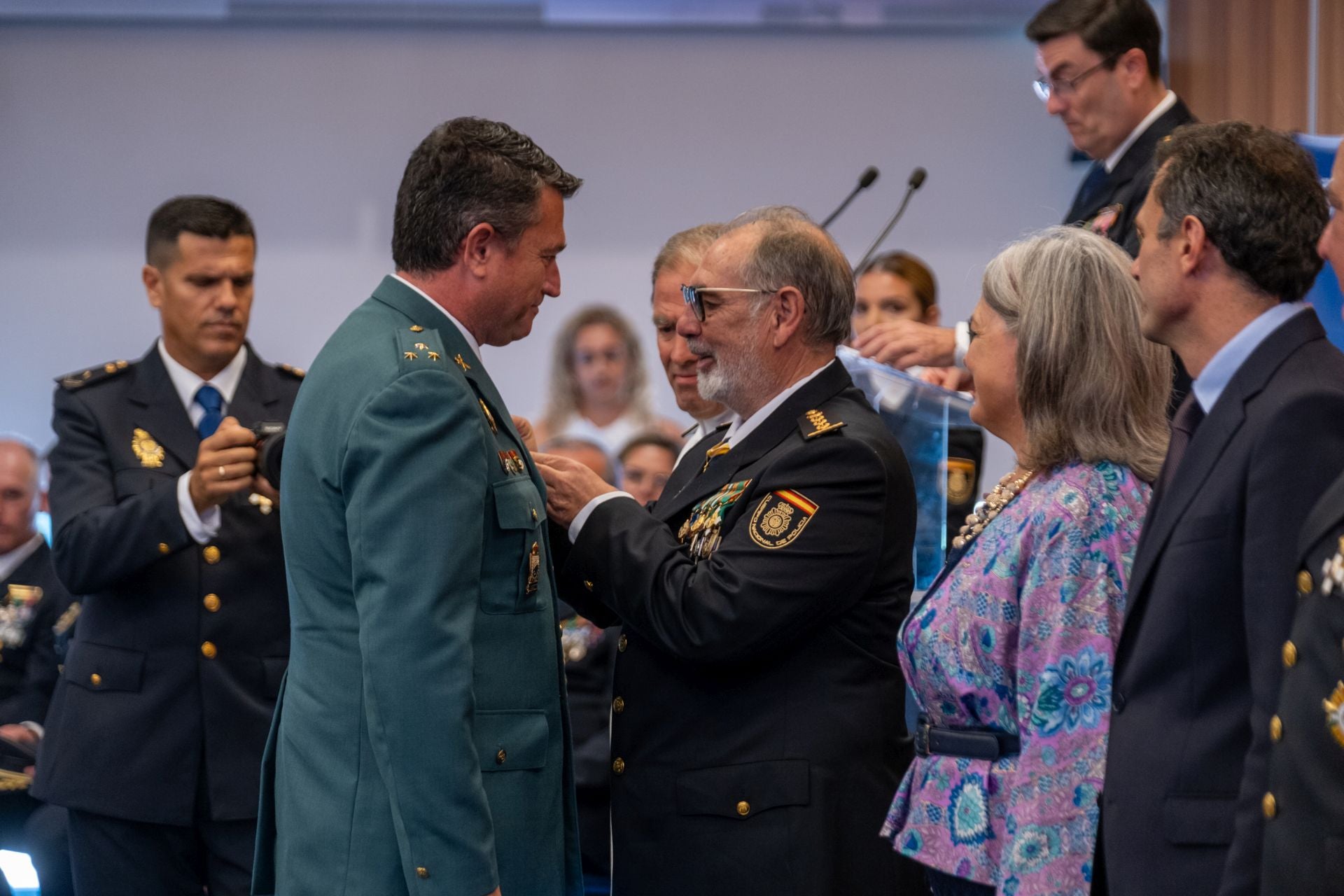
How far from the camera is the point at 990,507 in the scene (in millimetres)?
2049

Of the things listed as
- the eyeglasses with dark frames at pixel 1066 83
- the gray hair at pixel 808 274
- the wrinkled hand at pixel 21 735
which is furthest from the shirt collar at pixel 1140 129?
the wrinkled hand at pixel 21 735

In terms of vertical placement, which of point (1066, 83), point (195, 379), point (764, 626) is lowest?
point (764, 626)

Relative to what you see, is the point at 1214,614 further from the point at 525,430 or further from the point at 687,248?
the point at 687,248

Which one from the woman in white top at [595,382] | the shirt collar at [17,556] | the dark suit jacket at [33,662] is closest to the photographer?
the dark suit jacket at [33,662]

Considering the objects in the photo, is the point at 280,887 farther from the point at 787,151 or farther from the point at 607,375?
the point at 787,151

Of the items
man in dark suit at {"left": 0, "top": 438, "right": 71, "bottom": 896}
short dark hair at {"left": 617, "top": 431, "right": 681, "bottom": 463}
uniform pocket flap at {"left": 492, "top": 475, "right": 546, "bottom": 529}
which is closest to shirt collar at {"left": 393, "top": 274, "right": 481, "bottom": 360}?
uniform pocket flap at {"left": 492, "top": 475, "right": 546, "bottom": 529}

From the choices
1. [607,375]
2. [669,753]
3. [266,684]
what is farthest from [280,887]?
[607,375]

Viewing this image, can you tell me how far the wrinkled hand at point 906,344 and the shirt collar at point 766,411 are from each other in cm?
59

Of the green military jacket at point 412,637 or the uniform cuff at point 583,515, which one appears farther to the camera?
the uniform cuff at point 583,515

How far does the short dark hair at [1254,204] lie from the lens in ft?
5.36

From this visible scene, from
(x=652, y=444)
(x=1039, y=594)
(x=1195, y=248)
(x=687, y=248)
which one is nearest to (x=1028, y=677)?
(x=1039, y=594)

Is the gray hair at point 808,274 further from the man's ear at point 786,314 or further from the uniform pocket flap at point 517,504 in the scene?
the uniform pocket flap at point 517,504

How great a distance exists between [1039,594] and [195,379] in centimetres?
173

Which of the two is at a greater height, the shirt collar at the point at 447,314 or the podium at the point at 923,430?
the shirt collar at the point at 447,314
